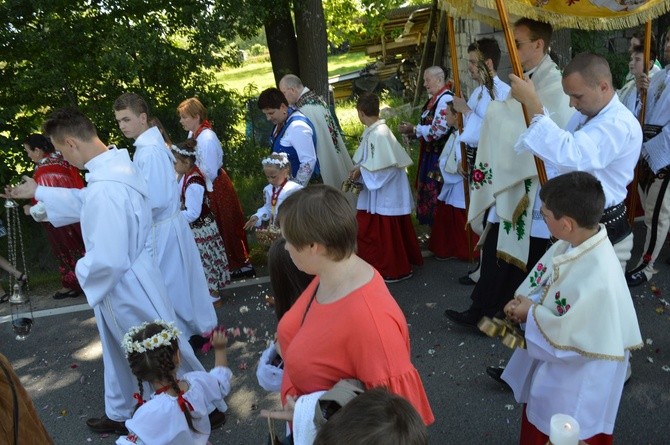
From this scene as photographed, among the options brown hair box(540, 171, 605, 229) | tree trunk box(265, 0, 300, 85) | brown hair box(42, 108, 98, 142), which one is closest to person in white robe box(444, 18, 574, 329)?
brown hair box(540, 171, 605, 229)

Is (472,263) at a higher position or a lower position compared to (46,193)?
lower

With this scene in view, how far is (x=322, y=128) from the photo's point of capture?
6.70m

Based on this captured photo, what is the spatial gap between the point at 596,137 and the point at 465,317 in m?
1.96

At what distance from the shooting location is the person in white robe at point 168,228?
488cm

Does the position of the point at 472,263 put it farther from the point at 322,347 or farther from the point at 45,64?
the point at 45,64

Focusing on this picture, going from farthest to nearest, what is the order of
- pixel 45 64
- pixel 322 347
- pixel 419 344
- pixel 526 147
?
pixel 45 64 → pixel 419 344 → pixel 526 147 → pixel 322 347

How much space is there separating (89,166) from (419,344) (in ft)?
8.75

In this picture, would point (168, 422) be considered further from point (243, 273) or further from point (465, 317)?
point (243, 273)

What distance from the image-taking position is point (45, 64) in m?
8.30

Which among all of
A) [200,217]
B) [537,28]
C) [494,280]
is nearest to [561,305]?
[494,280]

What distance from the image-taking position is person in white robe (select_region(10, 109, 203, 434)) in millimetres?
3869

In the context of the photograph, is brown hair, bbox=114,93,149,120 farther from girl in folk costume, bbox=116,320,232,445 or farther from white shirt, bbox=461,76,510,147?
white shirt, bbox=461,76,510,147

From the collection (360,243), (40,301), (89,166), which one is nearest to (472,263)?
(360,243)

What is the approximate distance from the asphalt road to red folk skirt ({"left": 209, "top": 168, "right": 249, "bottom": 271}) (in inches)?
14.7
